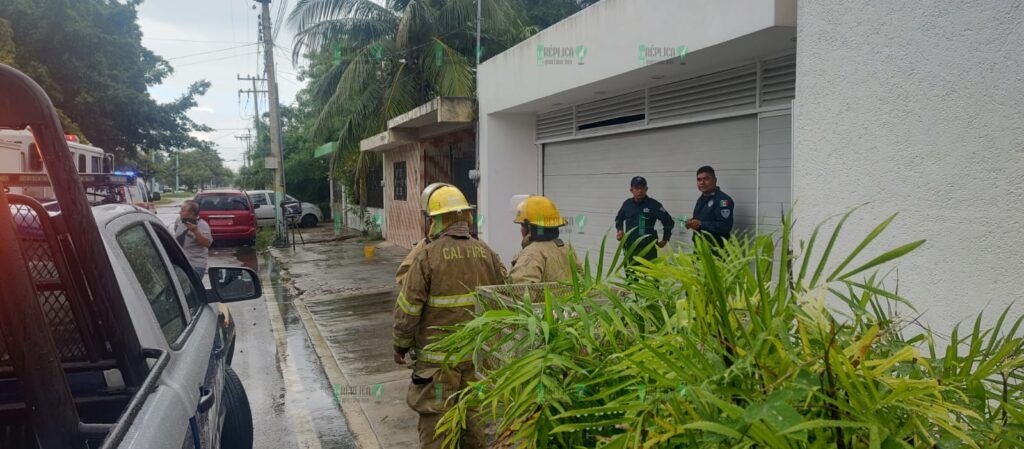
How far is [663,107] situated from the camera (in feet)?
25.4

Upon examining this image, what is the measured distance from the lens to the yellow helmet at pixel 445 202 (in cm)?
387

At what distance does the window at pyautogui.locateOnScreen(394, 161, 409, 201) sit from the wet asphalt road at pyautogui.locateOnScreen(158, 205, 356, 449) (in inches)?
289

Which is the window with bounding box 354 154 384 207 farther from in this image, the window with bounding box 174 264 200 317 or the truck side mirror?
the window with bounding box 174 264 200 317

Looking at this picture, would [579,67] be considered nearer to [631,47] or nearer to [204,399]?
[631,47]

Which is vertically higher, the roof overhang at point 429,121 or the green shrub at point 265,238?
the roof overhang at point 429,121

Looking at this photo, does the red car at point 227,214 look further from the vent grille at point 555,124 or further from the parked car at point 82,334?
the parked car at point 82,334

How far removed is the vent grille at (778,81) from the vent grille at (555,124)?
12.2 ft

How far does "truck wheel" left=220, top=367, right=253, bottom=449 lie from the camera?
3.61 meters

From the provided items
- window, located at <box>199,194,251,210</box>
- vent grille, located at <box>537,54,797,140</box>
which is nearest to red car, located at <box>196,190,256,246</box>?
window, located at <box>199,194,251,210</box>

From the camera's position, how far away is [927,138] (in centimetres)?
397

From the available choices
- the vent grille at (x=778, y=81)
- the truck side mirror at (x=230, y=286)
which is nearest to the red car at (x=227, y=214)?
the truck side mirror at (x=230, y=286)

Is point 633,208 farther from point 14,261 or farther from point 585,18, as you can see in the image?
point 14,261

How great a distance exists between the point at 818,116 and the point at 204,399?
13.3 ft

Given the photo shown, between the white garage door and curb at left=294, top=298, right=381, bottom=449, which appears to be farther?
the white garage door
